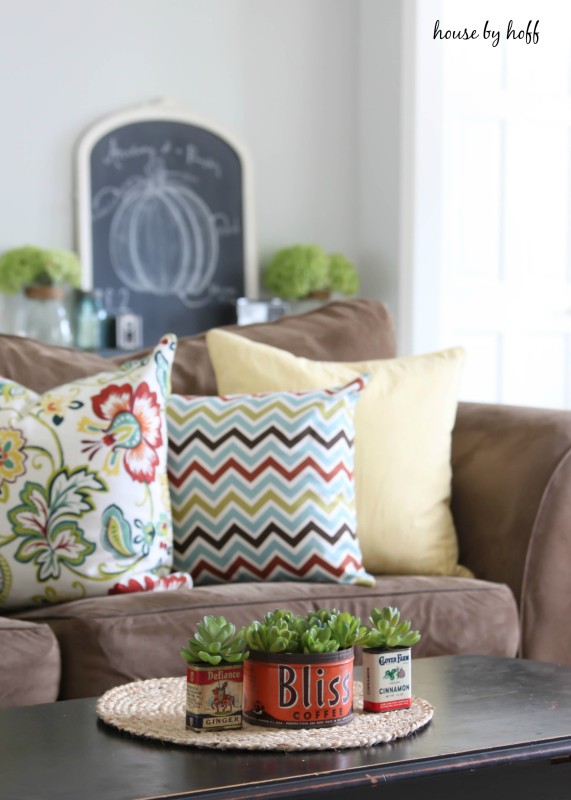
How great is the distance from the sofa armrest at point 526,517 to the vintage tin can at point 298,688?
0.98 m

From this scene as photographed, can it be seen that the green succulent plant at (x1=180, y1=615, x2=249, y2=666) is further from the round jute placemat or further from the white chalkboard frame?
the white chalkboard frame

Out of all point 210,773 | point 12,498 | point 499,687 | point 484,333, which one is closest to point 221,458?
point 12,498

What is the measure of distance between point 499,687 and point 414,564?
833mm

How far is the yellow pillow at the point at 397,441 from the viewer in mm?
2234

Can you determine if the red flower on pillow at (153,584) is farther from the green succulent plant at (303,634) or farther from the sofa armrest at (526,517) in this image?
the green succulent plant at (303,634)

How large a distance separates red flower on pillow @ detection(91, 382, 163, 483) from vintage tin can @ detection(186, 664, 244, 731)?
806 millimetres

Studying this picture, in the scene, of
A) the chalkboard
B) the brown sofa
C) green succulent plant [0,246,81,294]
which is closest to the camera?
the brown sofa

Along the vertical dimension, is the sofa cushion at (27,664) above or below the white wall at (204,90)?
below

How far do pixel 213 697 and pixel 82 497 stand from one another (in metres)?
0.79

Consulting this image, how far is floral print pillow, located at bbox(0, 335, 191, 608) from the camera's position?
1.92 m

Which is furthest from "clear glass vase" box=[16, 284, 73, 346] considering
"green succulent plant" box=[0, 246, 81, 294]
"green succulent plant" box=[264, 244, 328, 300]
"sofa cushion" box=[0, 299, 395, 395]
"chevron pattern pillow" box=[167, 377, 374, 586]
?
"chevron pattern pillow" box=[167, 377, 374, 586]

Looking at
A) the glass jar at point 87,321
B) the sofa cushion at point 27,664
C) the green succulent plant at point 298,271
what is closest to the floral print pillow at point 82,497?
the sofa cushion at point 27,664

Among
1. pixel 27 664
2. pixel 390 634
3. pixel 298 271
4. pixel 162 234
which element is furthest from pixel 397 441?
pixel 162 234

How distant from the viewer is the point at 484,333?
449cm
